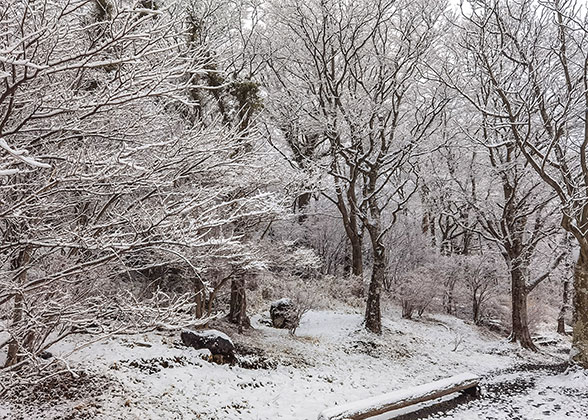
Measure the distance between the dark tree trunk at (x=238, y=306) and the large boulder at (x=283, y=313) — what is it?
1013mm

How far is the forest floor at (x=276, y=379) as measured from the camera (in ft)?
21.2

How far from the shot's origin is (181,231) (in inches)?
146

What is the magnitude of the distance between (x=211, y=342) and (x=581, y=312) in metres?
8.37

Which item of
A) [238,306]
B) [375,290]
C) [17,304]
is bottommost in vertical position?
[238,306]

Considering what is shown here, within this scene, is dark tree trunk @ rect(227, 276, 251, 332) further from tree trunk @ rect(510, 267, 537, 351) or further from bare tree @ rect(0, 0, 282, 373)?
tree trunk @ rect(510, 267, 537, 351)

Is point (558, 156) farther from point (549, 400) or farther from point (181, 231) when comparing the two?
point (181, 231)

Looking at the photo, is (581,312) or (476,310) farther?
(476,310)

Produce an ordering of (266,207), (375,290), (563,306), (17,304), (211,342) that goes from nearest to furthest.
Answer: (17,304) < (266,207) < (211,342) < (375,290) < (563,306)

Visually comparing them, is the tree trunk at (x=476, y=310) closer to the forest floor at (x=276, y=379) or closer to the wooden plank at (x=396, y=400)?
the forest floor at (x=276, y=379)

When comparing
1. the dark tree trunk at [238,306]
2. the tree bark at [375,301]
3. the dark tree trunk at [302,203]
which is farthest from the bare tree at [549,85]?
the dark tree trunk at [302,203]

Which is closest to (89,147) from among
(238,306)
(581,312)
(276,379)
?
(276,379)

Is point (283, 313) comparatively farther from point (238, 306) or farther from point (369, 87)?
point (369, 87)

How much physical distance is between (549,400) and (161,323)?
7445 mm

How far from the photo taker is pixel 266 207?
5195mm
